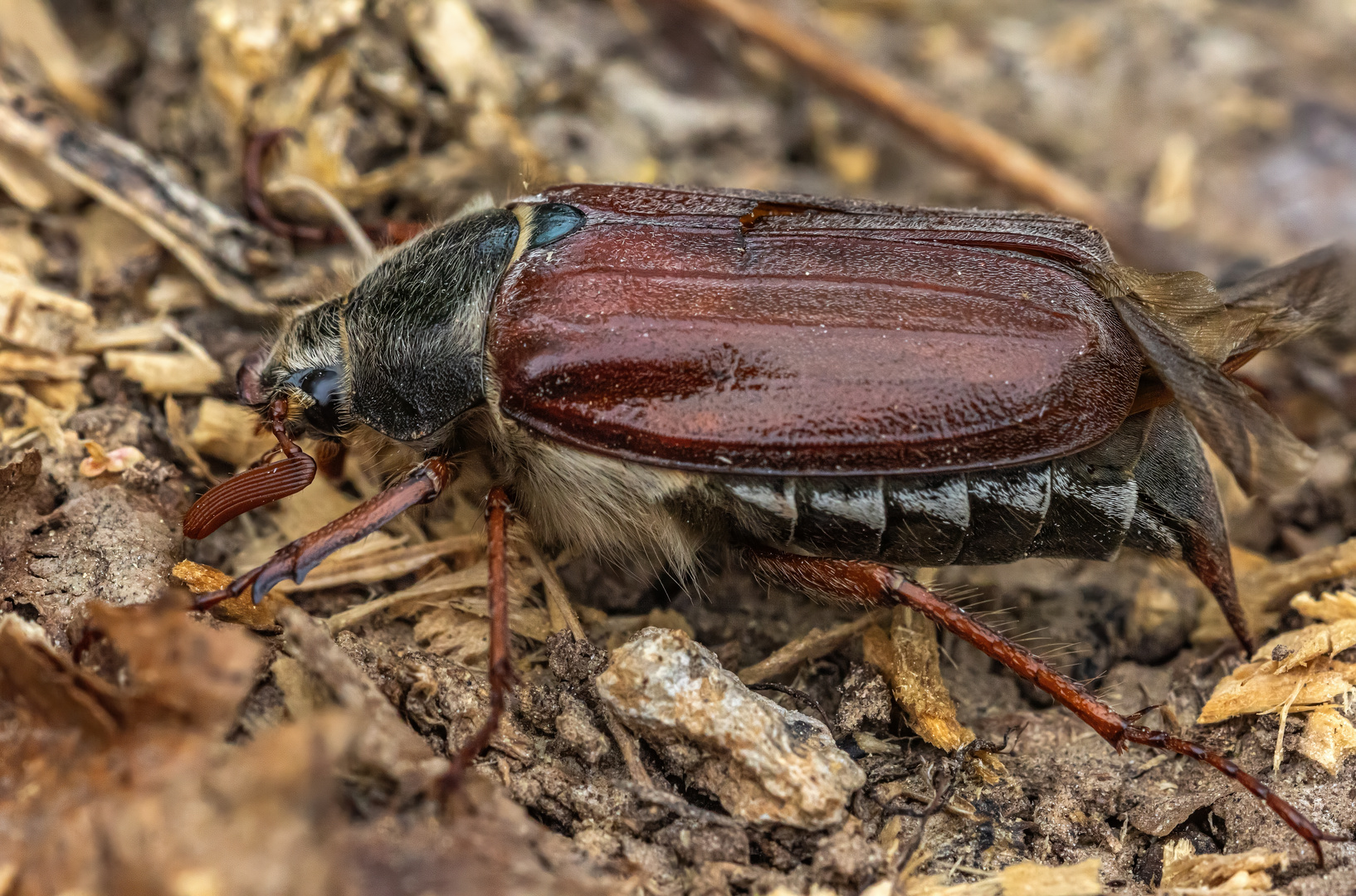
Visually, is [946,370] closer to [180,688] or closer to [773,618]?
[773,618]

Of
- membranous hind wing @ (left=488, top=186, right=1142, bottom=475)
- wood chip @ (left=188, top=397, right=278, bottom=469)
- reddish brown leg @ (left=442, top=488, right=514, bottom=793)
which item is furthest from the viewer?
wood chip @ (left=188, top=397, right=278, bottom=469)

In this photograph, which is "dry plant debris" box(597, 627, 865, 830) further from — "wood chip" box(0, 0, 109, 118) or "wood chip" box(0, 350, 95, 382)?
"wood chip" box(0, 0, 109, 118)

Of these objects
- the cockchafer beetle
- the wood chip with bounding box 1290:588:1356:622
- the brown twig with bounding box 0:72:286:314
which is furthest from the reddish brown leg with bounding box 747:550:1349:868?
the brown twig with bounding box 0:72:286:314

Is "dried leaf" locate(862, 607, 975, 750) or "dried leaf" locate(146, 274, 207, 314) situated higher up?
"dried leaf" locate(146, 274, 207, 314)

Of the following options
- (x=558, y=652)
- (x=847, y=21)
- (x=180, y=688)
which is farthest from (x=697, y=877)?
(x=847, y=21)

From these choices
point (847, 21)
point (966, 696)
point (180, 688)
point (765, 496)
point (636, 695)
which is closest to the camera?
point (180, 688)

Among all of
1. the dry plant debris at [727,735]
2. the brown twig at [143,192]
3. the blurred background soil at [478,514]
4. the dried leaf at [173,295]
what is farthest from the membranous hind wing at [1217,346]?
A: the dried leaf at [173,295]

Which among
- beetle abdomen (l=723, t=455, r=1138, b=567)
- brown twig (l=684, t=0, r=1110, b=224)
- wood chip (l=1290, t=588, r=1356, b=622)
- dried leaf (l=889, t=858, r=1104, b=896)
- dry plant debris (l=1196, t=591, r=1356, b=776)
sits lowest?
dried leaf (l=889, t=858, r=1104, b=896)
